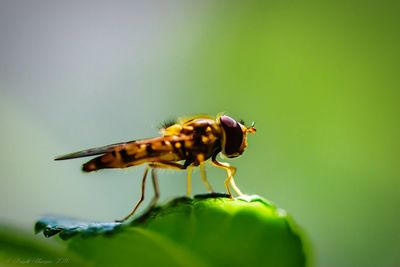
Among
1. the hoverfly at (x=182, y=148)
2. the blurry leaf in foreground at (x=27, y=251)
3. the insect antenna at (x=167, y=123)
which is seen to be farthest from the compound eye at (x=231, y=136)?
the blurry leaf in foreground at (x=27, y=251)

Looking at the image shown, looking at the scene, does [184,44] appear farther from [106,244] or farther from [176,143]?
[106,244]

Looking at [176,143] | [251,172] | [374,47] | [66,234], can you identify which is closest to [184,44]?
[251,172]

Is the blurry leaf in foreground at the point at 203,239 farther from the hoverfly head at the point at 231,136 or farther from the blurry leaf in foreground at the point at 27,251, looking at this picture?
the hoverfly head at the point at 231,136

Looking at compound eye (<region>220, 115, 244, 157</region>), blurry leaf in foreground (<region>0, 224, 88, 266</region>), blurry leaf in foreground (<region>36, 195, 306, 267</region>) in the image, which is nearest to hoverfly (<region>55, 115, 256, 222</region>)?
compound eye (<region>220, 115, 244, 157</region>)

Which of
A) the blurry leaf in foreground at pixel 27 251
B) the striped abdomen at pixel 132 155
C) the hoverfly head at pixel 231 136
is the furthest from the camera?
the hoverfly head at pixel 231 136

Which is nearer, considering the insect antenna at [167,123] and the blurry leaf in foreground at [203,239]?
the blurry leaf in foreground at [203,239]

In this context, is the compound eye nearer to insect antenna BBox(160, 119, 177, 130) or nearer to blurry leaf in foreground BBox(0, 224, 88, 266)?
insect antenna BBox(160, 119, 177, 130)
